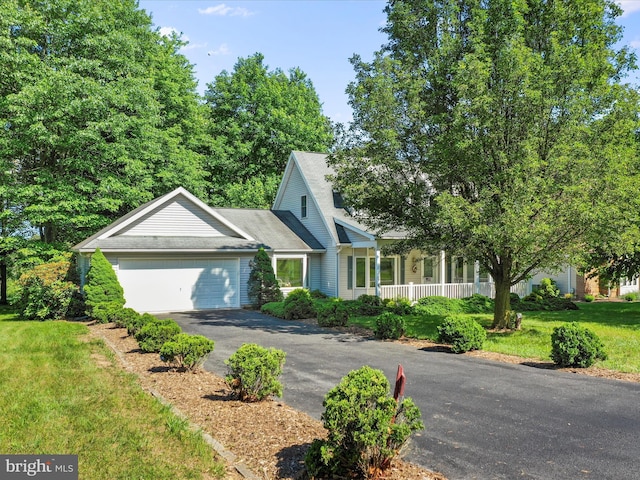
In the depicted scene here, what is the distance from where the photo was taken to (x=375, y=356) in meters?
11.5

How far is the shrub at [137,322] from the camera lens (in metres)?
13.4

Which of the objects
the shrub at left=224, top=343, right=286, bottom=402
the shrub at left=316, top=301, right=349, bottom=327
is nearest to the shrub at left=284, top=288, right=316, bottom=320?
the shrub at left=316, top=301, right=349, bottom=327

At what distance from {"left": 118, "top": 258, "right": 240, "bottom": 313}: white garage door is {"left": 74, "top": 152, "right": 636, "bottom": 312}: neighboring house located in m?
0.04

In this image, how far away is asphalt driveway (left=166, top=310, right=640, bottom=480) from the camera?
5.38m

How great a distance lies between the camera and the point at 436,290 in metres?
24.0

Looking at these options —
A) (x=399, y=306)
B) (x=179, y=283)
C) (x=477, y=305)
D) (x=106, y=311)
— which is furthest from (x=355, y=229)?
(x=106, y=311)

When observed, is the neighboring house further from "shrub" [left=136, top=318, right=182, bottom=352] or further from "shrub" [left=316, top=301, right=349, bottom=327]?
"shrub" [left=136, top=318, right=182, bottom=352]

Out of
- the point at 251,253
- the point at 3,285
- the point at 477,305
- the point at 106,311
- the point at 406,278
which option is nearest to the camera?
the point at 106,311

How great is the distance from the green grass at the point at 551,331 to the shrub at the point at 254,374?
22.9 feet

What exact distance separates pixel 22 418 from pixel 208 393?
8.86 ft

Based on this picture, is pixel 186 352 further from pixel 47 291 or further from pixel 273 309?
pixel 47 291

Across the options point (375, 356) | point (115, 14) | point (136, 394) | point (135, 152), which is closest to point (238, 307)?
point (135, 152)

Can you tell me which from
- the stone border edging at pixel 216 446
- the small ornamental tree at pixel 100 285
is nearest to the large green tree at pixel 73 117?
the small ornamental tree at pixel 100 285

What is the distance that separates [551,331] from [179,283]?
14950 mm
